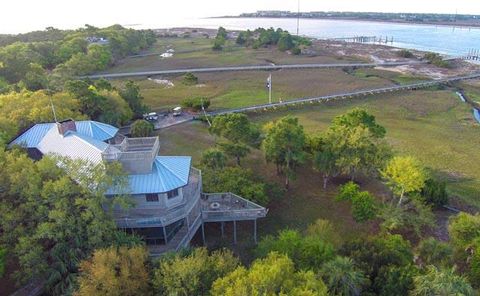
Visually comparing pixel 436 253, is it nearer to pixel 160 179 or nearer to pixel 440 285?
pixel 440 285

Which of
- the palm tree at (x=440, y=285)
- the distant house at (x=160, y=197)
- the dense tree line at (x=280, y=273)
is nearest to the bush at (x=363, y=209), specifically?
the dense tree line at (x=280, y=273)

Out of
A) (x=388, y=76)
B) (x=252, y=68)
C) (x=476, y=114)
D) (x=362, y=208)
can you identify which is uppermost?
(x=252, y=68)

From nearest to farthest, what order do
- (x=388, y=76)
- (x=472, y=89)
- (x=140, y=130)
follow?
(x=140, y=130) → (x=472, y=89) → (x=388, y=76)

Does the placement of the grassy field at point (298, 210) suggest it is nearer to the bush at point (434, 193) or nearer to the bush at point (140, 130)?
the bush at point (140, 130)

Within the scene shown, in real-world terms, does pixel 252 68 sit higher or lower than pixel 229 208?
higher

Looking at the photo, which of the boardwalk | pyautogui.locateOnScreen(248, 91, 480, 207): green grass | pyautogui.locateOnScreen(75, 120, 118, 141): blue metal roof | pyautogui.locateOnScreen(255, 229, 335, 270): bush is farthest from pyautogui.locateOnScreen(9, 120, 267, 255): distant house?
the boardwalk

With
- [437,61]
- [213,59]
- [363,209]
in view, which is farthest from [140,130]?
[437,61]

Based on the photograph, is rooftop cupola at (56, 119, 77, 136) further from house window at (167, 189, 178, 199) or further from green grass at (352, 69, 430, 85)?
green grass at (352, 69, 430, 85)
